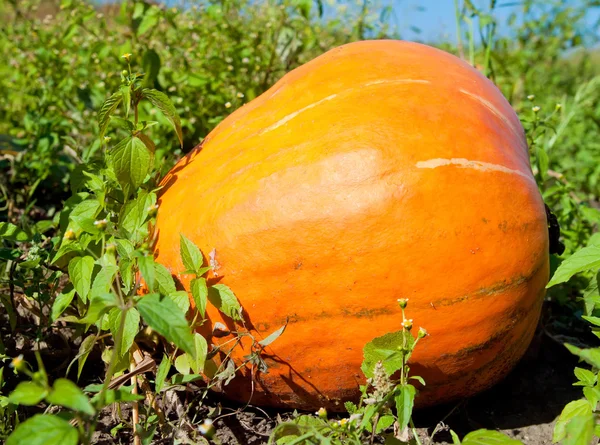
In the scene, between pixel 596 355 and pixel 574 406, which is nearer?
pixel 596 355

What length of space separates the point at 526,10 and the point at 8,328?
216 inches

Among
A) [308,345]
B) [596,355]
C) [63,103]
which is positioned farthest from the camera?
[63,103]

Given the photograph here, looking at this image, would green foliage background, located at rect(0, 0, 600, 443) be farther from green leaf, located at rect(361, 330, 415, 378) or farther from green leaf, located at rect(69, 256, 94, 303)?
green leaf, located at rect(361, 330, 415, 378)

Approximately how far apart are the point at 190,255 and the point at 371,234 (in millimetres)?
503

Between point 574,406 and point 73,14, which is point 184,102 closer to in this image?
point 73,14

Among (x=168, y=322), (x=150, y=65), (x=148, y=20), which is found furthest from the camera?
(x=148, y=20)

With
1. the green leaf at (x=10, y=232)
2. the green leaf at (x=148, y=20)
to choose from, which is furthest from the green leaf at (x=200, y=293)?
the green leaf at (x=148, y=20)

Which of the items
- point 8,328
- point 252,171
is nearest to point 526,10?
point 252,171

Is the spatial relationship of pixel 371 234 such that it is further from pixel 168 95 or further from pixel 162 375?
pixel 168 95

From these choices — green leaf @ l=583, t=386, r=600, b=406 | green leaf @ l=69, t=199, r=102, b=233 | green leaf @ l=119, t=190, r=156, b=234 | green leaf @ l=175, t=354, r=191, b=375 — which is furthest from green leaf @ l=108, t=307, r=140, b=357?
green leaf @ l=583, t=386, r=600, b=406

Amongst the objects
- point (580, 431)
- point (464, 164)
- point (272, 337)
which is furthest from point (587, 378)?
point (272, 337)

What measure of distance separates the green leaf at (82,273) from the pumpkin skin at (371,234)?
0.24m

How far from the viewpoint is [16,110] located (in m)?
4.05

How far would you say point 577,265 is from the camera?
5.50ft
